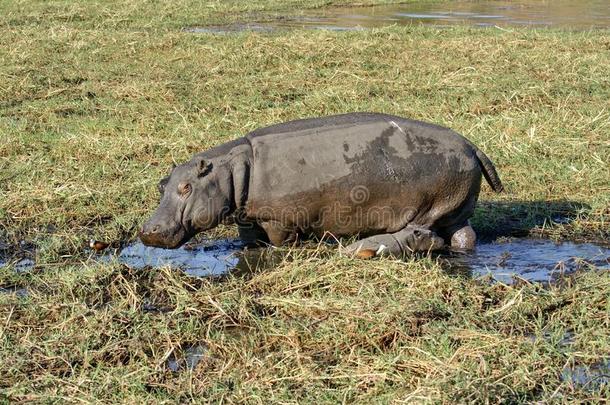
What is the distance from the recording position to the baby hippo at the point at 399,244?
6.68 meters

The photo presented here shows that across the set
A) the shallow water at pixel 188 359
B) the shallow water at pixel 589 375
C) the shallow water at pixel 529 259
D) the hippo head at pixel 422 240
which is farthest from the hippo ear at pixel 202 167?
the shallow water at pixel 589 375

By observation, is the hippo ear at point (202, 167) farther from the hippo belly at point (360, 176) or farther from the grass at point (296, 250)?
the grass at point (296, 250)

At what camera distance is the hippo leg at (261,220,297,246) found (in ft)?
22.7

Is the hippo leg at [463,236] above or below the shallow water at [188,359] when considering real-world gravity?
below

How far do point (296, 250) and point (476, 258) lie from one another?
122cm

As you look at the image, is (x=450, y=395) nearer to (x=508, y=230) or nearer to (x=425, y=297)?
(x=425, y=297)

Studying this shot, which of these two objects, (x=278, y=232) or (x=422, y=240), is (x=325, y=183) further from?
(x=422, y=240)

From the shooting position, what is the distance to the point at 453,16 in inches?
788

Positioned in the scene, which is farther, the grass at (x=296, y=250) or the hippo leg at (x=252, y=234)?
the hippo leg at (x=252, y=234)

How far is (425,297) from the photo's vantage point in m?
5.69

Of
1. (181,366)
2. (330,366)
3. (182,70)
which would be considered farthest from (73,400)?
(182,70)

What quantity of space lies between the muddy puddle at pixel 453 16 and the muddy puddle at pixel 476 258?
10259 mm

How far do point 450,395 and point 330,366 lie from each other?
70 centimetres

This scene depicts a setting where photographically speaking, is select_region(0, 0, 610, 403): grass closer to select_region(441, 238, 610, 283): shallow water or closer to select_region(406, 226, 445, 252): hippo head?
select_region(441, 238, 610, 283): shallow water
